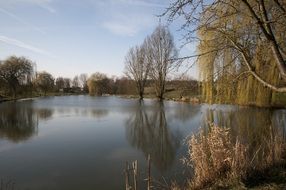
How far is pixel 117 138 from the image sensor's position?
11125 mm

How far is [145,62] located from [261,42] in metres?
36.4

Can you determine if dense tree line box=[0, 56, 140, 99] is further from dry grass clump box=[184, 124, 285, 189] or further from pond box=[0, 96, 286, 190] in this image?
dry grass clump box=[184, 124, 285, 189]

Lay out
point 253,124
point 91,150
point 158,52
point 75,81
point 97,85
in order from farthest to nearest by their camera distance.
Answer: point 75,81
point 97,85
point 158,52
point 253,124
point 91,150

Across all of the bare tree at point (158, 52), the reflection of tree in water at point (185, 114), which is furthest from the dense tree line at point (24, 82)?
the reflection of tree in water at point (185, 114)

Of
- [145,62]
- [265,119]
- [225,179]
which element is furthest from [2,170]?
[145,62]

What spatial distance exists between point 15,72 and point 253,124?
37302mm

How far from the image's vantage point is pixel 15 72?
4284 cm

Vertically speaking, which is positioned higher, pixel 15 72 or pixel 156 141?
pixel 15 72

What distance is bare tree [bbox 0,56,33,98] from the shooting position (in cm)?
4144

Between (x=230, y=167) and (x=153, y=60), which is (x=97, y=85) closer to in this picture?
(x=153, y=60)

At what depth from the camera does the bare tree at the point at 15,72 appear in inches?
1632

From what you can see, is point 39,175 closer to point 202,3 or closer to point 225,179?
point 225,179

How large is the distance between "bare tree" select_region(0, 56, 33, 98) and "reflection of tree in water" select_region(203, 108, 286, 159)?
106 ft

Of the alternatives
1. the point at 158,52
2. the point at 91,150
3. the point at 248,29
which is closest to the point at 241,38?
the point at 248,29
